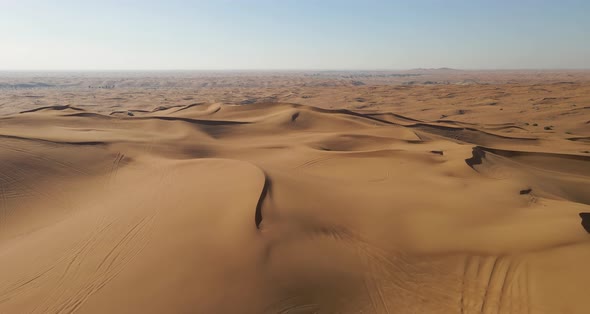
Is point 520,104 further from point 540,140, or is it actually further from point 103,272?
point 103,272

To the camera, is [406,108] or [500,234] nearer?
[500,234]

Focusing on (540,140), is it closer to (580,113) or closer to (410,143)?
(410,143)

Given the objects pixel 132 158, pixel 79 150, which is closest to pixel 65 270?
pixel 132 158

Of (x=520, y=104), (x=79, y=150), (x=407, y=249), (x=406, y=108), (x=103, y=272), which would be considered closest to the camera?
(x=103, y=272)

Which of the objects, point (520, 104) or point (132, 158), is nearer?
point (132, 158)

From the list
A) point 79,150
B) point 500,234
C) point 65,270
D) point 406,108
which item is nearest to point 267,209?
point 65,270

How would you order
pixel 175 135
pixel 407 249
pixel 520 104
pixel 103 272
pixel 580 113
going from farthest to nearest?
pixel 520 104 < pixel 580 113 < pixel 175 135 < pixel 407 249 < pixel 103 272
